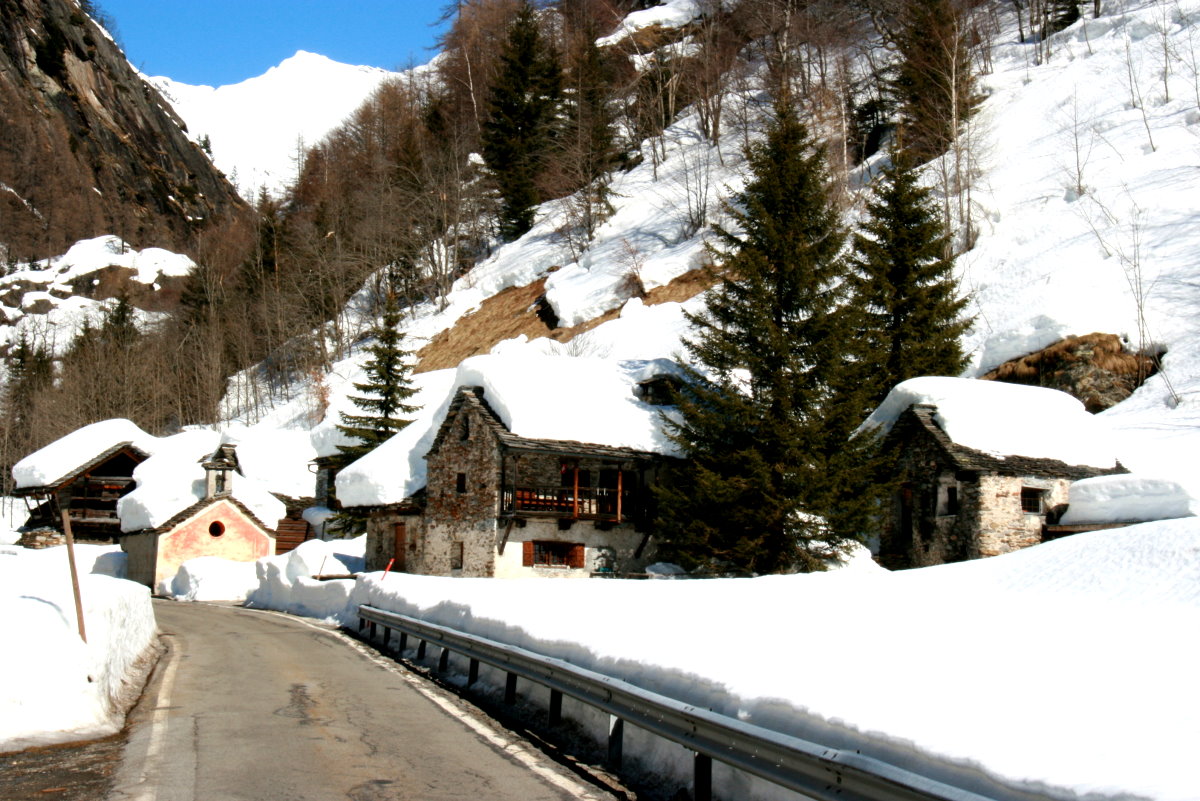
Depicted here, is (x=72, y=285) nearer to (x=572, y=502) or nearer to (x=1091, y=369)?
(x=572, y=502)

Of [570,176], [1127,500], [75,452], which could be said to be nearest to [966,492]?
[1127,500]

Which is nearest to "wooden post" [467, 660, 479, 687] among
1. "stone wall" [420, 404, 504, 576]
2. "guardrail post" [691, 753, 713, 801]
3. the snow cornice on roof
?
"guardrail post" [691, 753, 713, 801]

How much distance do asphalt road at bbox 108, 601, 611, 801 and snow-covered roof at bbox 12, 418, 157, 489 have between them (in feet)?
150

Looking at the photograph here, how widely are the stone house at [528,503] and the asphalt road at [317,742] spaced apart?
62.0 feet

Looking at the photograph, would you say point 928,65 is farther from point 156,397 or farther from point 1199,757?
point 1199,757

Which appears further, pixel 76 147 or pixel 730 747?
pixel 76 147

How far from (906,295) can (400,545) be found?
72.8 ft

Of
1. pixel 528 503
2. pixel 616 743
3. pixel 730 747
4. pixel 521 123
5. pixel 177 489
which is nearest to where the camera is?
pixel 730 747

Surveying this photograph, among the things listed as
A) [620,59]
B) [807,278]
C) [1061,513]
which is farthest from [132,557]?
[620,59]

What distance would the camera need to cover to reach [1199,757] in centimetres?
500

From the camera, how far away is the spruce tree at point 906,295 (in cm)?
3753

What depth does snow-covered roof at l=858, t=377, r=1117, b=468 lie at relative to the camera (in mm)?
31328

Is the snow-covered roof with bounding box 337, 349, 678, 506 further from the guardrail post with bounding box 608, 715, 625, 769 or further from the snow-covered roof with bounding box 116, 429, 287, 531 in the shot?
the guardrail post with bounding box 608, 715, 625, 769

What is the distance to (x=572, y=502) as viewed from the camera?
36438 millimetres
